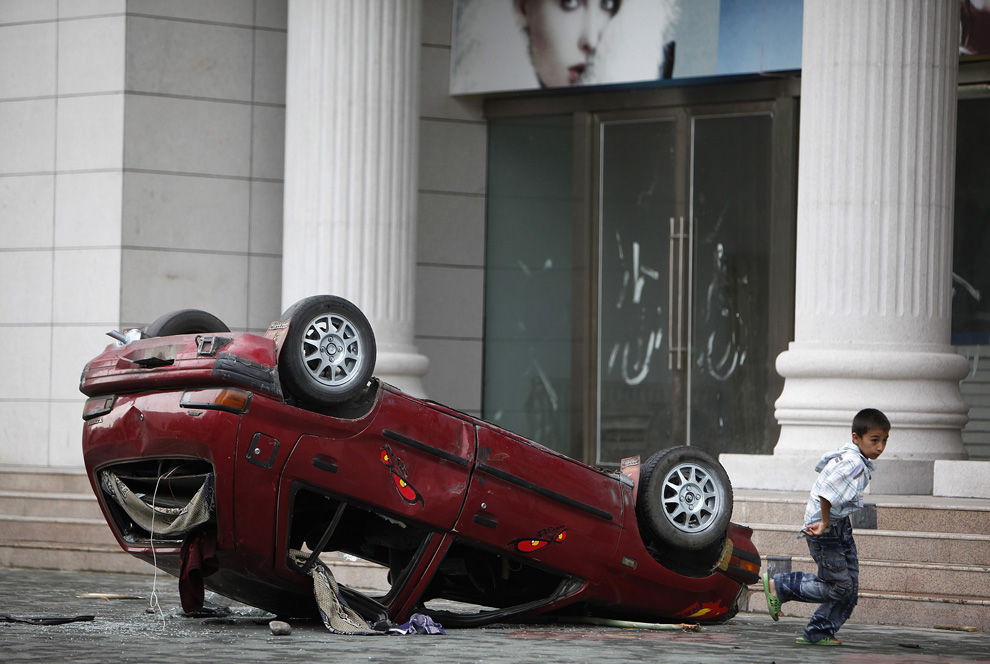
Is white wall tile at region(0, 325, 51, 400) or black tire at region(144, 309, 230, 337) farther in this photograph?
white wall tile at region(0, 325, 51, 400)

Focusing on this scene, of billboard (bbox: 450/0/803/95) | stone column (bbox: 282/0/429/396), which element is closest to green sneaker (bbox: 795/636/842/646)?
stone column (bbox: 282/0/429/396)

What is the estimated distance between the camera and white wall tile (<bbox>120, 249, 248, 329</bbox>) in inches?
568

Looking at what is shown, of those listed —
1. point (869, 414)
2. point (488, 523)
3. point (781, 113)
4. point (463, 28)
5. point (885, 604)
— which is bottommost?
point (885, 604)

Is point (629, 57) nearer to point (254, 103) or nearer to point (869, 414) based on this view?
point (254, 103)

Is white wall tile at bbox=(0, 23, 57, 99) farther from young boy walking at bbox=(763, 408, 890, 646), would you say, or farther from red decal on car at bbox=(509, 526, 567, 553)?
young boy walking at bbox=(763, 408, 890, 646)

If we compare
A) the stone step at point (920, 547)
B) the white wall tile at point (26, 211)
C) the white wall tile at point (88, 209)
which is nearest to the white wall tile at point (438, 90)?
the white wall tile at point (88, 209)

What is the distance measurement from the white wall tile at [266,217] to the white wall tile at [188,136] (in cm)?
26

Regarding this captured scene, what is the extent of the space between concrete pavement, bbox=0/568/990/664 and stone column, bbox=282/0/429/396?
5.14 meters

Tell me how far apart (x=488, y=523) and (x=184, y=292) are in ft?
25.9

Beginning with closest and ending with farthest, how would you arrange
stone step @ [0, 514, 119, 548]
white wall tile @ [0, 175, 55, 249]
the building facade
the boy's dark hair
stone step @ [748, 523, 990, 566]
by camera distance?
1. the boy's dark hair
2. stone step @ [748, 523, 990, 566]
3. stone step @ [0, 514, 119, 548]
4. the building facade
5. white wall tile @ [0, 175, 55, 249]

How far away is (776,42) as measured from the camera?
13914 millimetres

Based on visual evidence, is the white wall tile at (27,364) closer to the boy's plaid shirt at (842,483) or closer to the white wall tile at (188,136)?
the white wall tile at (188,136)

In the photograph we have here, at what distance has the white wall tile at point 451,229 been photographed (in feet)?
52.0

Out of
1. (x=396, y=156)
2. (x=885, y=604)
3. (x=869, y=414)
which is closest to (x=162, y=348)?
(x=869, y=414)
